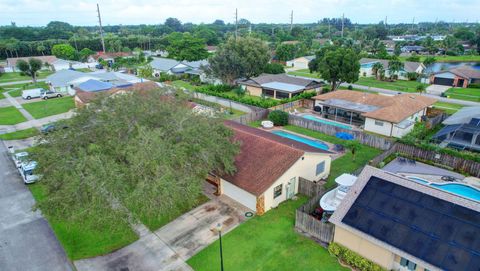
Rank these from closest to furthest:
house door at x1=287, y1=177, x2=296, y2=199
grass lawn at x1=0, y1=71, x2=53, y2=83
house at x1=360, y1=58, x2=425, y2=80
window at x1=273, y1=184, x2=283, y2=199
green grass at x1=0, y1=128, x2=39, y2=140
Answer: window at x1=273, y1=184, x2=283, y2=199 → house door at x1=287, y1=177, x2=296, y2=199 → green grass at x1=0, y1=128, x2=39, y2=140 → house at x1=360, y1=58, x2=425, y2=80 → grass lawn at x1=0, y1=71, x2=53, y2=83

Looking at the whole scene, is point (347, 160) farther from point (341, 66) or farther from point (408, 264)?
point (341, 66)

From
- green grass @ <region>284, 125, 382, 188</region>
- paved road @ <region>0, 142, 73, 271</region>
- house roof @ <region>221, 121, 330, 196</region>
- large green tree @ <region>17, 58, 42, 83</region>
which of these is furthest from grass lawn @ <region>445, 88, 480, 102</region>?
large green tree @ <region>17, 58, 42, 83</region>

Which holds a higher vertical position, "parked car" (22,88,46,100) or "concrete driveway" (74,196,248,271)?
"parked car" (22,88,46,100)

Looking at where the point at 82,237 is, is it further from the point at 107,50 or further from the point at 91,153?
the point at 107,50

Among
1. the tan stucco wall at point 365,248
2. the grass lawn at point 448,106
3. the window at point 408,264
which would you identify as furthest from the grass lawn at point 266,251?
the grass lawn at point 448,106

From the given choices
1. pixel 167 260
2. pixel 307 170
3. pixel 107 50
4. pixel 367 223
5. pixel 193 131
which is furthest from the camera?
pixel 107 50

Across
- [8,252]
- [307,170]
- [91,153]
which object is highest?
[91,153]

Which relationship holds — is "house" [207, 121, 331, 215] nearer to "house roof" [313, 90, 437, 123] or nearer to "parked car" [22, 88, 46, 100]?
"house roof" [313, 90, 437, 123]

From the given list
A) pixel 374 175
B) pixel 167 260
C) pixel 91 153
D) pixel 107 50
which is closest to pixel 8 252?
pixel 91 153
